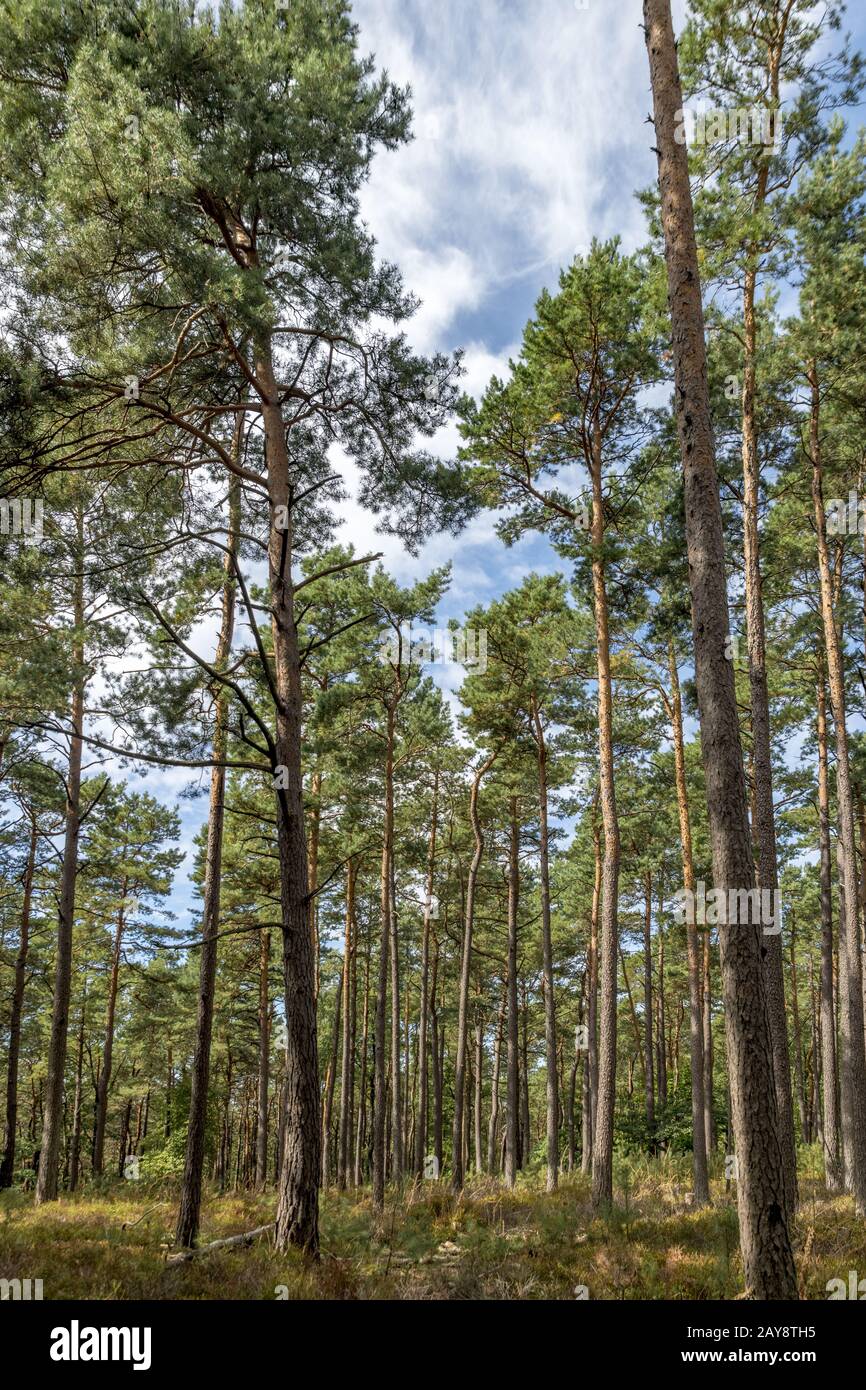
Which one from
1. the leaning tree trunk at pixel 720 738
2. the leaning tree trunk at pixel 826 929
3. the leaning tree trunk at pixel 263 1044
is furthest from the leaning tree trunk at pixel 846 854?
the leaning tree trunk at pixel 263 1044

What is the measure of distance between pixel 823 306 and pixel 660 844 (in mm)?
15313

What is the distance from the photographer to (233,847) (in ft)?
64.7

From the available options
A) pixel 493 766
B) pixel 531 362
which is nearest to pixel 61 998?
pixel 493 766

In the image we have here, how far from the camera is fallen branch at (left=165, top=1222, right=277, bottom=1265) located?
6.60 m

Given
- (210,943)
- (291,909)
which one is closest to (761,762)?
(291,909)

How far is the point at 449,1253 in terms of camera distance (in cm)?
864

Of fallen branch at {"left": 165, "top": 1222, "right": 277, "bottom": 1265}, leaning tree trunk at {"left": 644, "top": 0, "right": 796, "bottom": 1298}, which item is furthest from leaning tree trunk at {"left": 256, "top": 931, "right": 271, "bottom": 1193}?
leaning tree trunk at {"left": 644, "top": 0, "right": 796, "bottom": 1298}

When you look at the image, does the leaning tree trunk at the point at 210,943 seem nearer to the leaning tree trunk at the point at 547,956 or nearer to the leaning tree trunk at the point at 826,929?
the leaning tree trunk at the point at 547,956

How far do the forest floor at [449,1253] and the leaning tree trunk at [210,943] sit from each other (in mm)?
530

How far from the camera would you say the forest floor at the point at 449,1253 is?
19.3ft

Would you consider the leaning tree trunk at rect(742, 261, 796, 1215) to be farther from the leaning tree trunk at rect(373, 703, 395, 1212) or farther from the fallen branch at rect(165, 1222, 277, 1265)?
the leaning tree trunk at rect(373, 703, 395, 1212)

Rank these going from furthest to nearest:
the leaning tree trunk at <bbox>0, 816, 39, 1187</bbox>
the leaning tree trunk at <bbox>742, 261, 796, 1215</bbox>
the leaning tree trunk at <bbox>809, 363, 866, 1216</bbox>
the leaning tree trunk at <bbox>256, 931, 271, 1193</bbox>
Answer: the leaning tree trunk at <bbox>256, 931, 271, 1193</bbox>, the leaning tree trunk at <bbox>0, 816, 39, 1187</bbox>, the leaning tree trunk at <bbox>809, 363, 866, 1216</bbox>, the leaning tree trunk at <bbox>742, 261, 796, 1215</bbox>

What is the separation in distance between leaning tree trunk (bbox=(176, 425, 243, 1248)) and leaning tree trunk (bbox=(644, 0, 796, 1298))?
5.06 m
